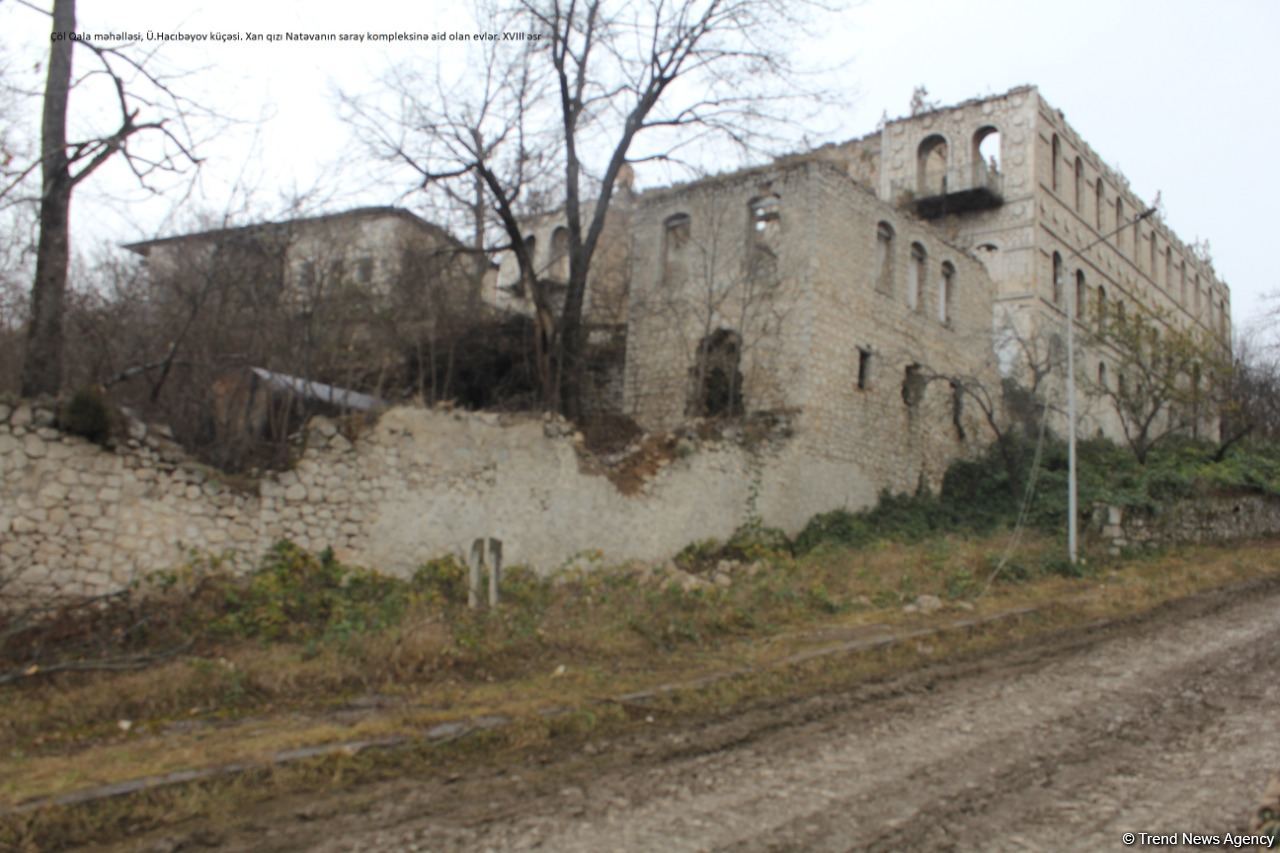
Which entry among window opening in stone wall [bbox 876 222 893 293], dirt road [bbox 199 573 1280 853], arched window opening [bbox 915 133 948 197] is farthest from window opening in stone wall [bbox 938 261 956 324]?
dirt road [bbox 199 573 1280 853]

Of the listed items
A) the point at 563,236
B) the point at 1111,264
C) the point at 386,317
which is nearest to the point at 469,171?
the point at 386,317

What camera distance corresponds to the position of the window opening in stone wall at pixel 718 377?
822 inches

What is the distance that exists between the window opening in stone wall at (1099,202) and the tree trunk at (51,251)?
3522cm

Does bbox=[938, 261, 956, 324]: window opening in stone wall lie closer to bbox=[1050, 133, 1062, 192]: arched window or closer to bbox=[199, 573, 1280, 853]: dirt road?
bbox=[1050, 133, 1062, 192]: arched window

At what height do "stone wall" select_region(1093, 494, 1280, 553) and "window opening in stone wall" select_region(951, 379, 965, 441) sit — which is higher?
"window opening in stone wall" select_region(951, 379, 965, 441)

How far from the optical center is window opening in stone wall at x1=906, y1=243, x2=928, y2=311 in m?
23.4

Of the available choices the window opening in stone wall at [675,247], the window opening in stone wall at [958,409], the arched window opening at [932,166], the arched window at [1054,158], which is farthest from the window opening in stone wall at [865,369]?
the arched window at [1054,158]

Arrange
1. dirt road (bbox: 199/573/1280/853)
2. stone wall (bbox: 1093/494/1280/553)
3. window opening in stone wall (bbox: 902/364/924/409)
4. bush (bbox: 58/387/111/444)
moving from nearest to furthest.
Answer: dirt road (bbox: 199/573/1280/853) < bush (bbox: 58/387/111/444) < stone wall (bbox: 1093/494/1280/553) < window opening in stone wall (bbox: 902/364/924/409)

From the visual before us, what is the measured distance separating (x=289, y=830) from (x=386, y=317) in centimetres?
1541

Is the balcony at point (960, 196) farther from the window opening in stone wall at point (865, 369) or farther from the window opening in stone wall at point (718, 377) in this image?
the window opening in stone wall at point (718, 377)

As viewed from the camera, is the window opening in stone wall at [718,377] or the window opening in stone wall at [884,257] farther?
the window opening in stone wall at [884,257]

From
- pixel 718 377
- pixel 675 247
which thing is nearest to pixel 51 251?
pixel 718 377

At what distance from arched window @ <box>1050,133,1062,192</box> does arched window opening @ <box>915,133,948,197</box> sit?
11.5 feet

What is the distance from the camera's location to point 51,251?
39.7 feet
